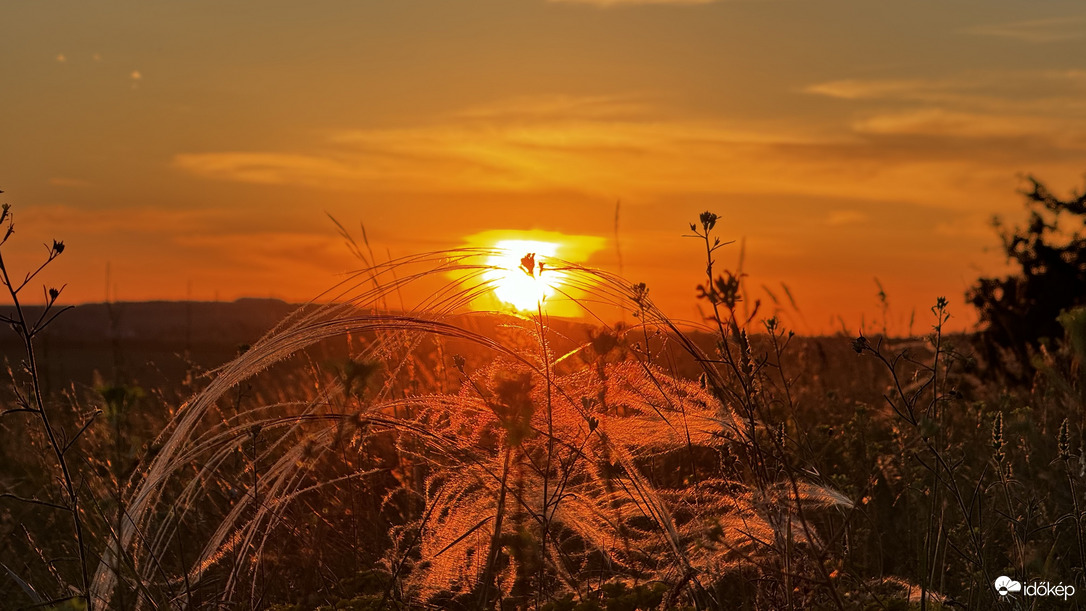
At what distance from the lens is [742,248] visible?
3.27 m

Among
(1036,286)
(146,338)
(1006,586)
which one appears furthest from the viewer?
(146,338)

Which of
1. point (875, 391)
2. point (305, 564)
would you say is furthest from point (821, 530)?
point (875, 391)

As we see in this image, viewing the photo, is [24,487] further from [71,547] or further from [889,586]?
[889,586]

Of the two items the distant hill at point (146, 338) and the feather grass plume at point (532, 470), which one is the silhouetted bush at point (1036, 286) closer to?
the feather grass plume at point (532, 470)

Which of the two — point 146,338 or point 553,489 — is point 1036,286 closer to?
point 553,489

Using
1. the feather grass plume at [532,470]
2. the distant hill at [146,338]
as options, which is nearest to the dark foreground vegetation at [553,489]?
the feather grass plume at [532,470]

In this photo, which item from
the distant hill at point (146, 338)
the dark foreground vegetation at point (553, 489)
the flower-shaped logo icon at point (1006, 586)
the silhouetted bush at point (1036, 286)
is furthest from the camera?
the distant hill at point (146, 338)

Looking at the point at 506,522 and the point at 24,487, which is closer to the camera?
the point at 506,522

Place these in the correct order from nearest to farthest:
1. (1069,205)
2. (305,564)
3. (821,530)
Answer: (305,564) → (821,530) → (1069,205)

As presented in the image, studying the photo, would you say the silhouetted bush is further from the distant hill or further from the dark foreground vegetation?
the distant hill

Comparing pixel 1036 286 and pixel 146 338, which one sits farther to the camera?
pixel 146 338

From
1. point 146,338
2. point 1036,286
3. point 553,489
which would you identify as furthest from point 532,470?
point 146,338

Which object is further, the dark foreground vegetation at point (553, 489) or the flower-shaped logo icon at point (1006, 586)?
the flower-shaped logo icon at point (1006, 586)

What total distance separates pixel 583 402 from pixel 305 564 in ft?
5.02
